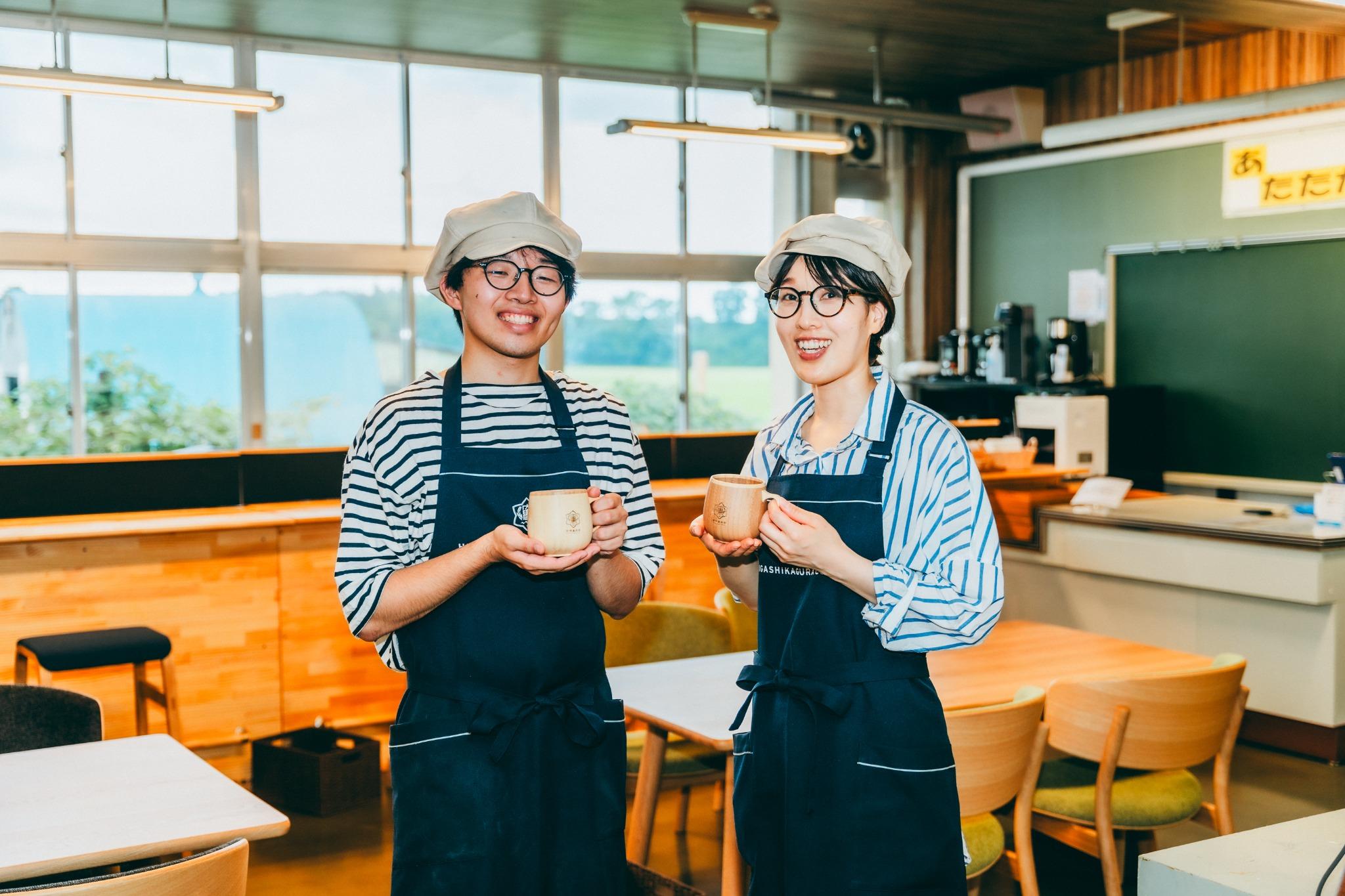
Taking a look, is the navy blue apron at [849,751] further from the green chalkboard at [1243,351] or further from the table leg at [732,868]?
the green chalkboard at [1243,351]

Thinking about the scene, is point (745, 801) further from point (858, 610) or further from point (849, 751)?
point (858, 610)

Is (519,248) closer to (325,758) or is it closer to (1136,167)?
(325,758)

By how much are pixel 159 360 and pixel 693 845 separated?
5.31 meters

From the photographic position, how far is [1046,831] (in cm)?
320

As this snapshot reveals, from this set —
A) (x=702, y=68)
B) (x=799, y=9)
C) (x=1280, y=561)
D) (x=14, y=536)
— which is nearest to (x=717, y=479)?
(x=14, y=536)

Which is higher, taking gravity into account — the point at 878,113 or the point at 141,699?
the point at 878,113

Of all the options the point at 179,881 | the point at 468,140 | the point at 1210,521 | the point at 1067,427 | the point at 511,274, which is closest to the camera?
the point at 179,881

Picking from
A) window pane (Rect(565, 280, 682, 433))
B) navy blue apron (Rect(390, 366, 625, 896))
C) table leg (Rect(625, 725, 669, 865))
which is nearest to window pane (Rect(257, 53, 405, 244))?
window pane (Rect(565, 280, 682, 433))

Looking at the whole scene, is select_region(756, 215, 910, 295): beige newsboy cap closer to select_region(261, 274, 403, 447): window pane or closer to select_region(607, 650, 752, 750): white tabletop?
select_region(607, 650, 752, 750): white tabletop

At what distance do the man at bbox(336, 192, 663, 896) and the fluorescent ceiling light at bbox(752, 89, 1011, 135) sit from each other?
20.0 feet

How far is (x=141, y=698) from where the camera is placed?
4.45m

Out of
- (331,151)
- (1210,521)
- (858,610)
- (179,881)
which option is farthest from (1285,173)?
(179,881)

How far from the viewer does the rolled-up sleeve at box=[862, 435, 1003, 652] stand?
1.75m

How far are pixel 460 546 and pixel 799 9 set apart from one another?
5.77 m
